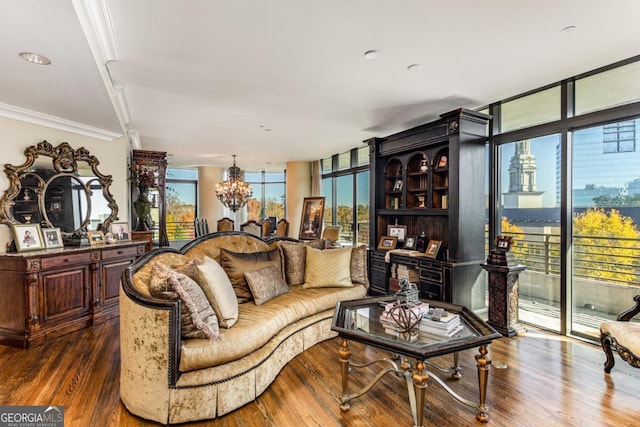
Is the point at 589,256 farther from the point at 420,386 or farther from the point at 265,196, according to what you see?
the point at 265,196

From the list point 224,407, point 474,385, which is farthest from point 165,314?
point 474,385

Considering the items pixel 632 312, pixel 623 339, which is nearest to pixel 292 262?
pixel 623 339

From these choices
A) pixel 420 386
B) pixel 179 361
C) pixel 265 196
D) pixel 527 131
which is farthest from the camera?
pixel 265 196

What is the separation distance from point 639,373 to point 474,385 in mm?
1463

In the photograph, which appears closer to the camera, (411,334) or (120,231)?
(411,334)

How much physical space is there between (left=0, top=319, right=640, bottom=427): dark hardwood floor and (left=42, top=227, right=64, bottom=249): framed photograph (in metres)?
1.16

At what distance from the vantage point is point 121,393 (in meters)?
2.39

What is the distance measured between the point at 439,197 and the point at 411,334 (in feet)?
9.72

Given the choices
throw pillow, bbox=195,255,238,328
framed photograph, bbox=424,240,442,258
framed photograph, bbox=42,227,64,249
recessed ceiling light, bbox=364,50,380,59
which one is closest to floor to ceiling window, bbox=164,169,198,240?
framed photograph, bbox=42,227,64,249

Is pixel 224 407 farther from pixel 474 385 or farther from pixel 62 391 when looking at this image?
pixel 474 385

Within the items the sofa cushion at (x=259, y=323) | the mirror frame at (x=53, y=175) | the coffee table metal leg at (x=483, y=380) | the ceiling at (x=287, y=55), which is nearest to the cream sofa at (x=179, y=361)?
the sofa cushion at (x=259, y=323)

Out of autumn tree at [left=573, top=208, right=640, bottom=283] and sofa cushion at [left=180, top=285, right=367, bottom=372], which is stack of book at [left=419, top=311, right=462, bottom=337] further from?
autumn tree at [left=573, top=208, right=640, bottom=283]

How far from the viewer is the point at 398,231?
5504 millimetres

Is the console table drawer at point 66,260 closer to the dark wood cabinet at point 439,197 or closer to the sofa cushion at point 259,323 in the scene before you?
the sofa cushion at point 259,323
